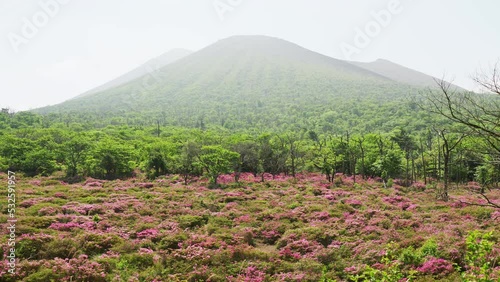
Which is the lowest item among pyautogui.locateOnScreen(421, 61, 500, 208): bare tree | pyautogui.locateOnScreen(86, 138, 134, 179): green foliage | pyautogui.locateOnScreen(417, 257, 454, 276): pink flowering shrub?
pyautogui.locateOnScreen(86, 138, 134, 179): green foliage

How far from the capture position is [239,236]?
21391 mm

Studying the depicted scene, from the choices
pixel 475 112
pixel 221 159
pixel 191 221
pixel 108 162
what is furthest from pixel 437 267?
pixel 108 162

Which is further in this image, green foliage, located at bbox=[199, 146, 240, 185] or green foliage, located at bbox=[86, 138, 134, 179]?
green foliage, located at bbox=[86, 138, 134, 179]

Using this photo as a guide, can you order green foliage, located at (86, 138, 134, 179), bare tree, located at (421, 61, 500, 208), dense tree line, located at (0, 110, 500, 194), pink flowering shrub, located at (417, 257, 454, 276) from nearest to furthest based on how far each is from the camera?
bare tree, located at (421, 61, 500, 208) → pink flowering shrub, located at (417, 257, 454, 276) → dense tree line, located at (0, 110, 500, 194) → green foliage, located at (86, 138, 134, 179)

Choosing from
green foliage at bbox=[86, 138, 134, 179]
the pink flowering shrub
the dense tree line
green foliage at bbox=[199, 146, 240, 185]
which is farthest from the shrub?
green foliage at bbox=[86, 138, 134, 179]

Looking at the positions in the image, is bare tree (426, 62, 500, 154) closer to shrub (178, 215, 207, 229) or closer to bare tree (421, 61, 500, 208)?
bare tree (421, 61, 500, 208)

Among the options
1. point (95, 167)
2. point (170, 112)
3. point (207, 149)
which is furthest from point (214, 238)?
point (170, 112)

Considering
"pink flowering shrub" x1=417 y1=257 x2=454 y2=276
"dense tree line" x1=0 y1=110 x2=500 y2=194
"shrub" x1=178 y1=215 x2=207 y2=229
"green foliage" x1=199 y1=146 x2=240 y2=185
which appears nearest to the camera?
"pink flowering shrub" x1=417 y1=257 x2=454 y2=276

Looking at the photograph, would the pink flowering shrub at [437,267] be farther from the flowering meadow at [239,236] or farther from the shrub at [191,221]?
the shrub at [191,221]

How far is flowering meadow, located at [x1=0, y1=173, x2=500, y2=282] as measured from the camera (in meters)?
15.2

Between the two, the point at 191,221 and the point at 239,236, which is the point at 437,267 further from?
the point at 191,221

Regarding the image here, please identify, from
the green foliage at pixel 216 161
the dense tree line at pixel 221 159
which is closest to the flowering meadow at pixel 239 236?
the green foliage at pixel 216 161

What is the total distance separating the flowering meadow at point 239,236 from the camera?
49.7ft

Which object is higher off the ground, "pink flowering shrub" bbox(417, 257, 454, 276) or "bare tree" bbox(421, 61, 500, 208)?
"bare tree" bbox(421, 61, 500, 208)
